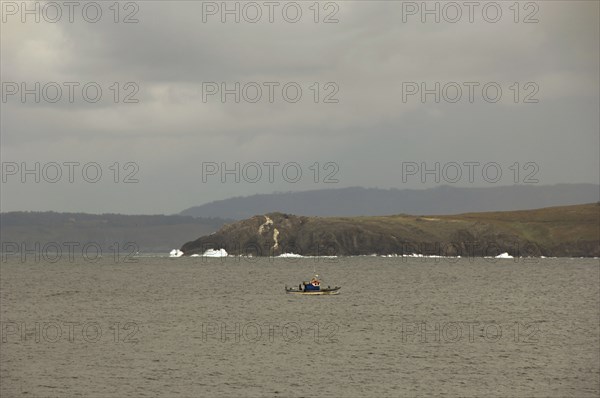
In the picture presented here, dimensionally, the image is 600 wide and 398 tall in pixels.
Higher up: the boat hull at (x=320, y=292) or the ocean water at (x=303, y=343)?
the boat hull at (x=320, y=292)

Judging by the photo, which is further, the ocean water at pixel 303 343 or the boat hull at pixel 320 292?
the boat hull at pixel 320 292

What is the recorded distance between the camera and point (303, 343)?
7519 centimetres

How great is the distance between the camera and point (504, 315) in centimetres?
9900

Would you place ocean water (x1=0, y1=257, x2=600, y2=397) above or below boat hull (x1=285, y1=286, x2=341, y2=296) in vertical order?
below

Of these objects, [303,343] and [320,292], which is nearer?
[303,343]

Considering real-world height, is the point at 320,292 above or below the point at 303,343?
above

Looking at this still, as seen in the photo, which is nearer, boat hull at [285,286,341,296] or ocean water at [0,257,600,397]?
ocean water at [0,257,600,397]

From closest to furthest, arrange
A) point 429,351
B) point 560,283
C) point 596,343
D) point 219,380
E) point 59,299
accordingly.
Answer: point 219,380, point 429,351, point 596,343, point 59,299, point 560,283

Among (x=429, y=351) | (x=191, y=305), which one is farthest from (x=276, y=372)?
(x=191, y=305)

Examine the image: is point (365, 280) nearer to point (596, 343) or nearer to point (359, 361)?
point (596, 343)

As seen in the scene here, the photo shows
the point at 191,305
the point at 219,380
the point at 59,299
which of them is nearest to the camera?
the point at 219,380

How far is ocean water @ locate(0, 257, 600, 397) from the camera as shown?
186ft

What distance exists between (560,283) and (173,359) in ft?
351

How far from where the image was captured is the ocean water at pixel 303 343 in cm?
5675
